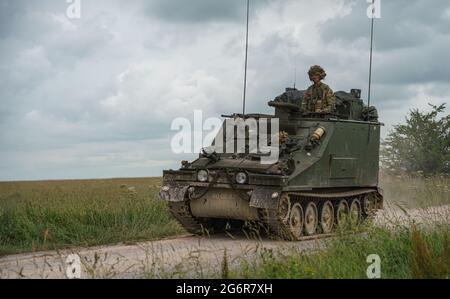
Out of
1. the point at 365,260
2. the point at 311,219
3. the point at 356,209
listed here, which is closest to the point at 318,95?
the point at 356,209

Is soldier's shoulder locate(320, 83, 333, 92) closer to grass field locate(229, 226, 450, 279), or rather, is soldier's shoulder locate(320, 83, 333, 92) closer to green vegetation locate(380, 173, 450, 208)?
green vegetation locate(380, 173, 450, 208)

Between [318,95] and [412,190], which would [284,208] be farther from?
[412,190]

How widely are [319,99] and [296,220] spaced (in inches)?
134

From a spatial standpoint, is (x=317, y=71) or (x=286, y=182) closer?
(x=286, y=182)

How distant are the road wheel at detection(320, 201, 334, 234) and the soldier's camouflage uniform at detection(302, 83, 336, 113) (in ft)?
6.72

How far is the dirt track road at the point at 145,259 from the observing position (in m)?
8.17

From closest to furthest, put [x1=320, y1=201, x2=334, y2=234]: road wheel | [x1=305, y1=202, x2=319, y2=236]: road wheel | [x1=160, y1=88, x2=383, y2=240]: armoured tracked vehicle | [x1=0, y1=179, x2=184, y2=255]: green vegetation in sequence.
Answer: [x1=0, y1=179, x2=184, y2=255]: green vegetation < [x1=160, y1=88, x2=383, y2=240]: armoured tracked vehicle < [x1=305, y1=202, x2=319, y2=236]: road wheel < [x1=320, y1=201, x2=334, y2=234]: road wheel

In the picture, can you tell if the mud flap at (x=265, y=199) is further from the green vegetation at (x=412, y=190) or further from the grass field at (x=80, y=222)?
the green vegetation at (x=412, y=190)

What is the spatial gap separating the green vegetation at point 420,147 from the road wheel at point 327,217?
14801 millimetres

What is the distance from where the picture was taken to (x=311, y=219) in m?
14.3

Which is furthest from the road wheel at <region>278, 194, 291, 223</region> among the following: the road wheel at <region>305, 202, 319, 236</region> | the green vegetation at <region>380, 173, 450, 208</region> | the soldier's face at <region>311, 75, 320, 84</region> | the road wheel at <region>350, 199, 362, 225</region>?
the green vegetation at <region>380, 173, 450, 208</region>

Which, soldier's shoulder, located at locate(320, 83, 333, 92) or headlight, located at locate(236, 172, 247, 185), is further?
soldier's shoulder, located at locate(320, 83, 333, 92)

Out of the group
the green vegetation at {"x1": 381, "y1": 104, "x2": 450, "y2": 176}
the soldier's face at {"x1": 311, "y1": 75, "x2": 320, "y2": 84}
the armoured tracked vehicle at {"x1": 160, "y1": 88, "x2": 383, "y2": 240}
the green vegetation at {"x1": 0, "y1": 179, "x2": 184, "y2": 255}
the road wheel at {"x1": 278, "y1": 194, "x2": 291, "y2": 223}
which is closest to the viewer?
the green vegetation at {"x1": 0, "y1": 179, "x2": 184, "y2": 255}

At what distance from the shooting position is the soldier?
15859 millimetres
